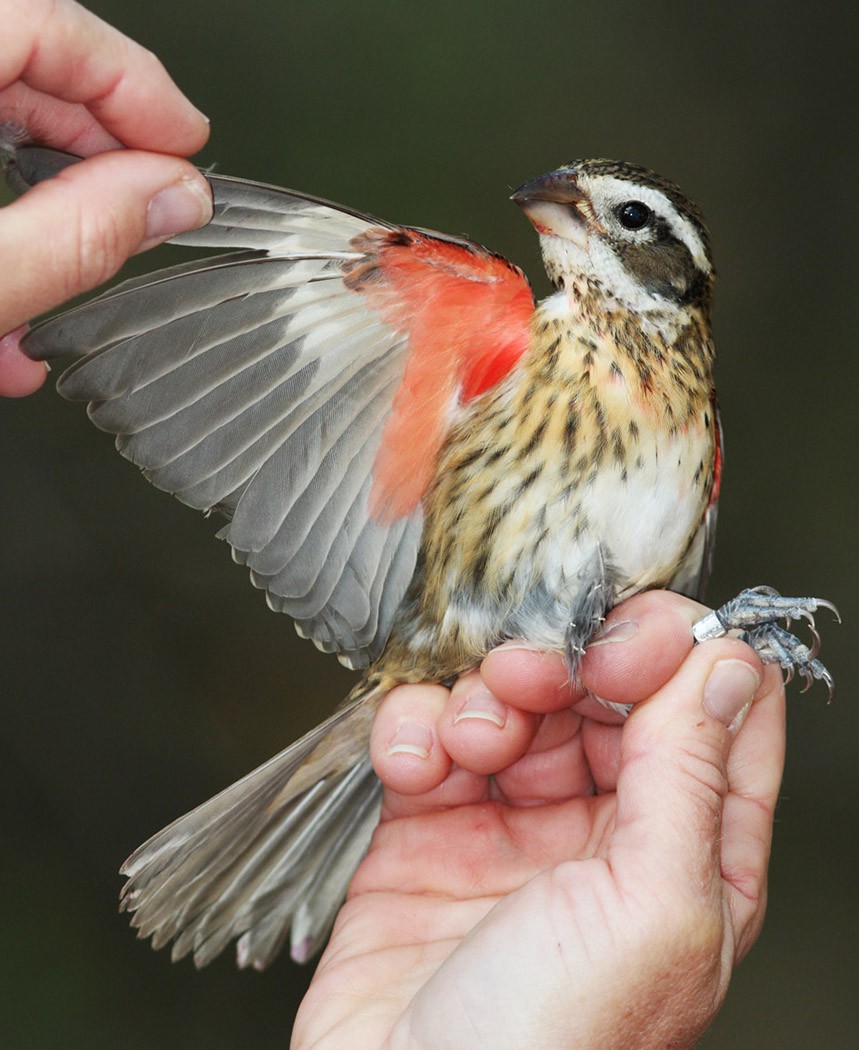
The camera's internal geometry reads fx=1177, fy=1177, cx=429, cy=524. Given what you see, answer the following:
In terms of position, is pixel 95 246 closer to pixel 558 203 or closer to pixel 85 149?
pixel 85 149

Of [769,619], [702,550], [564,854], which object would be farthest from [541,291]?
[564,854]

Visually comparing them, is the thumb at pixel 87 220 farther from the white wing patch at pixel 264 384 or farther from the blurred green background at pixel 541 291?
the blurred green background at pixel 541 291

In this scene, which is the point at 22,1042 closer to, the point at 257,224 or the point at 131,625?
the point at 131,625

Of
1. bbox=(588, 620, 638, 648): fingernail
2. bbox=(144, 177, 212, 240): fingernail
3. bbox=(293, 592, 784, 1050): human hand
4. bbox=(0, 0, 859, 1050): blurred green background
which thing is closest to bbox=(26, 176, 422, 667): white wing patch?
bbox=(144, 177, 212, 240): fingernail

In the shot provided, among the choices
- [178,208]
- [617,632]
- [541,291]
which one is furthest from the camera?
[541,291]

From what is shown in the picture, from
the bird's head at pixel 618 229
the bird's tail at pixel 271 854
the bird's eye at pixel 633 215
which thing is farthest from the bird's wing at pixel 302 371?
the bird's tail at pixel 271 854

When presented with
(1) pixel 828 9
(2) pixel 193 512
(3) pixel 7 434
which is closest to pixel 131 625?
(2) pixel 193 512

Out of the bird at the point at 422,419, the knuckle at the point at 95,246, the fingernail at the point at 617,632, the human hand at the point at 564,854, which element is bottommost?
the human hand at the point at 564,854
